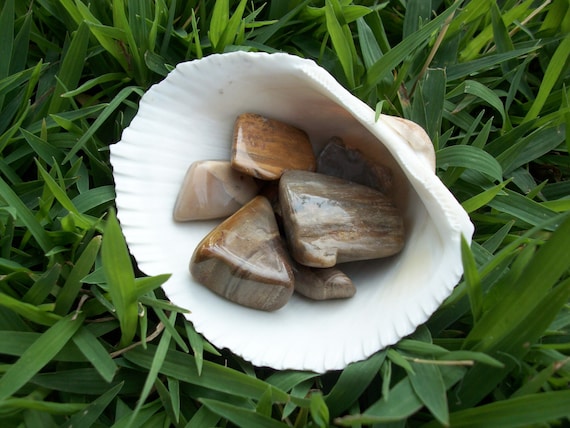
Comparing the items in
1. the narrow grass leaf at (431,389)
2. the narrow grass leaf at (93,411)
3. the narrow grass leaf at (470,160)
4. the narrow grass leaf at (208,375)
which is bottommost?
the narrow grass leaf at (93,411)

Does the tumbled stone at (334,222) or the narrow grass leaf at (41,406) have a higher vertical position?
the tumbled stone at (334,222)

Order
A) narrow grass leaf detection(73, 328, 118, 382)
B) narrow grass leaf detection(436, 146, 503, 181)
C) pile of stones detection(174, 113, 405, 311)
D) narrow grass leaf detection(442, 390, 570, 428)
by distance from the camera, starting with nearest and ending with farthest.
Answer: narrow grass leaf detection(442, 390, 570, 428) < narrow grass leaf detection(73, 328, 118, 382) < pile of stones detection(174, 113, 405, 311) < narrow grass leaf detection(436, 146, 503, 181)

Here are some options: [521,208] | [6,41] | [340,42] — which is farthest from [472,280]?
[6,41]

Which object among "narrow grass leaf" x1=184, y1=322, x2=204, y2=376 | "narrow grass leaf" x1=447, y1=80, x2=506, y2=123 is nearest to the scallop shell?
"narrow grass leaf" x1=184, y1=322, x2=204, y2=376

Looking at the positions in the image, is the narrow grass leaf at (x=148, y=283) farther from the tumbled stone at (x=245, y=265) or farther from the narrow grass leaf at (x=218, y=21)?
the narrow grass leaf at (x=218, y=21)

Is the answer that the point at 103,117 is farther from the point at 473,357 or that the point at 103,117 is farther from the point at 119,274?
the point at 473,357

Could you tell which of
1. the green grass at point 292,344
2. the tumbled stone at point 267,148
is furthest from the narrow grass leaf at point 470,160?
the tumbled stone at point 267,148

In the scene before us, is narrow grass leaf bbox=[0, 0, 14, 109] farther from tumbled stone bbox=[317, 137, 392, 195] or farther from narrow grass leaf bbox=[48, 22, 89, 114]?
tumbled stone bbox=[317, 137, 392, 195]
